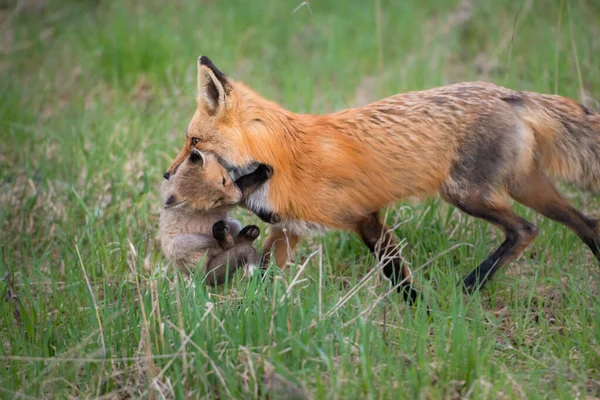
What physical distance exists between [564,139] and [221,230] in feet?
7.89

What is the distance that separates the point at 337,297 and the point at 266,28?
257 inches

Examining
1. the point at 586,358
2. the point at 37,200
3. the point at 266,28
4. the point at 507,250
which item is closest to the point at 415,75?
the point at 266,28

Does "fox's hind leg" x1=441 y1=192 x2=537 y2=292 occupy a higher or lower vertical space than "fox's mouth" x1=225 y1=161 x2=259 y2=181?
lower

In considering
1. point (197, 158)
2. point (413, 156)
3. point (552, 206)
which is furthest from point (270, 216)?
point (552, 206)

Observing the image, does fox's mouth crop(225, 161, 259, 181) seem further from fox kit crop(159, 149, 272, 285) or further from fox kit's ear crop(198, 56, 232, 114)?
fox kit's ear crop(198, 56, 232, 114)

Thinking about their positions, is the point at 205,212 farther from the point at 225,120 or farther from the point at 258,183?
the point at 225,120

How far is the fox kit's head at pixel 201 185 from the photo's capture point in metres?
4.89

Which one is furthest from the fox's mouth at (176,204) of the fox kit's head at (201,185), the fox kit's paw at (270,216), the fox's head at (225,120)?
the fox kit's paw at (270,216)

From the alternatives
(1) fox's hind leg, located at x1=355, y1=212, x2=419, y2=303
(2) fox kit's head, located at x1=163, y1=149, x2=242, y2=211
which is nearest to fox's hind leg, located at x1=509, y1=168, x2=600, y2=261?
(1) fox's hind leg, located at x1=355, y1=212, x2=419, y2=303

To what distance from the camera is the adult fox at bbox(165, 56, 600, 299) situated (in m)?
4.91

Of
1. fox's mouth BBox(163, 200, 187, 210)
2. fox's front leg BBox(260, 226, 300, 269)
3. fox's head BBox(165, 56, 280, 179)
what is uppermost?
fox's head BBox(165, 56, 280, 179)

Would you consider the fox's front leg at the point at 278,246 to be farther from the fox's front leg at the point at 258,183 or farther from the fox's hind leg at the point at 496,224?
the fox's hind leg at the point at 496,224

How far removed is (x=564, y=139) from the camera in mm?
5035

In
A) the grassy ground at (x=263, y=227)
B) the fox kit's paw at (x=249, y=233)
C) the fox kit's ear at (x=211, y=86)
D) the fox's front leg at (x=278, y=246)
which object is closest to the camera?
the grassy ground at (x=263, y=227)
